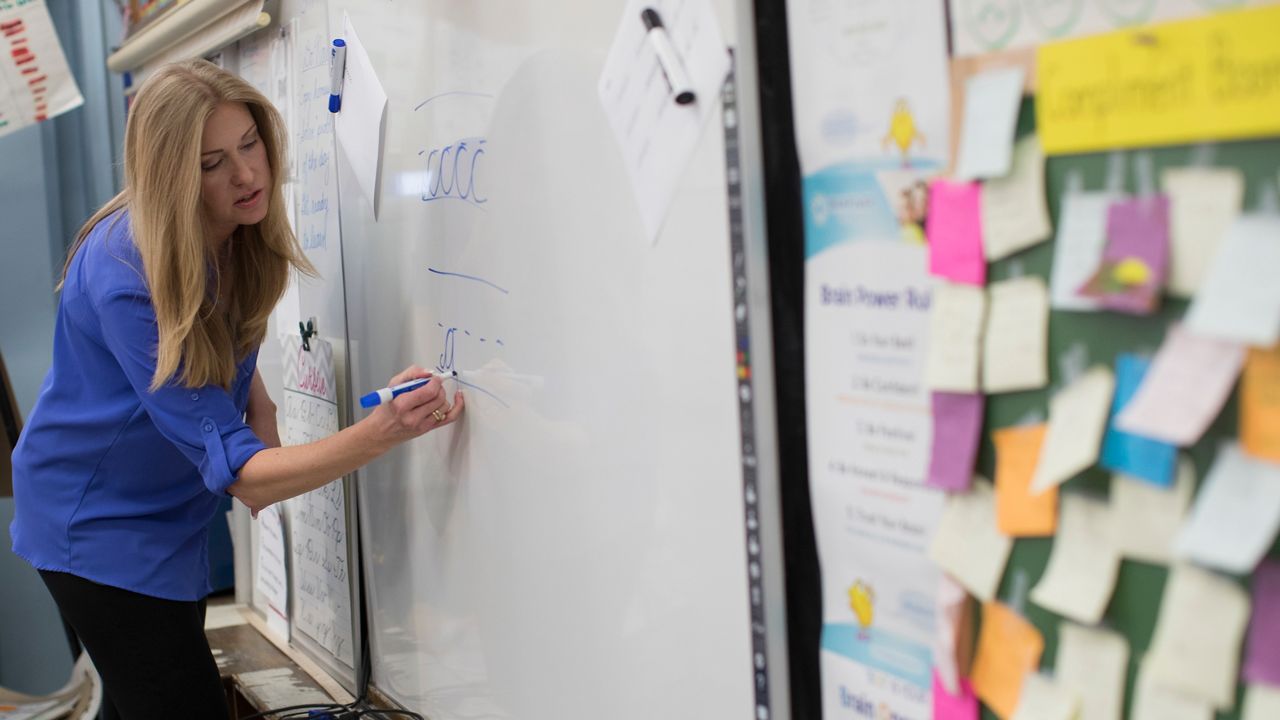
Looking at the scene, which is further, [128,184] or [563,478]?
[128,184]

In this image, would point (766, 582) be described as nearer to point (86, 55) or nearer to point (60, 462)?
point (60, 462)

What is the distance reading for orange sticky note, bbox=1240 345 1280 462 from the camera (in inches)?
18.2

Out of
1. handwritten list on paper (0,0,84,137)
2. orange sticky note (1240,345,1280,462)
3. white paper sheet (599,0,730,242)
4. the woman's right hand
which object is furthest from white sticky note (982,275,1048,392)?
handwritten list on paper (0,0,84,137)

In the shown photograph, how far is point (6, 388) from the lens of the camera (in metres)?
2.07

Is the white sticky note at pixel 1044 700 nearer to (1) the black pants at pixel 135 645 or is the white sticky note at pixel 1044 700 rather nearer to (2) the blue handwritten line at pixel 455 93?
(2) the blue handwritten line at pixel 455 93

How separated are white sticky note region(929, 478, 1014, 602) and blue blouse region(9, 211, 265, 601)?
2.81 feet

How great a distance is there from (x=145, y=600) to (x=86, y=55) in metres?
1.89

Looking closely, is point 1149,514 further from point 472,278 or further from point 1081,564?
point 472,278

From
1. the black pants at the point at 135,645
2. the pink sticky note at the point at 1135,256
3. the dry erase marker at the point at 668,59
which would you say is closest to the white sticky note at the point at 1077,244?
the pink sticky note at the point at 1135,256

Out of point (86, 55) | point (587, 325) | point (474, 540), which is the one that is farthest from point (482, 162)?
point (86, 55)

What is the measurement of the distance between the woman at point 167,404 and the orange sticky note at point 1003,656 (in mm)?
681

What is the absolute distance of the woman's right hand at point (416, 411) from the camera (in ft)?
3.70

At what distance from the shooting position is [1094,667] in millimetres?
555

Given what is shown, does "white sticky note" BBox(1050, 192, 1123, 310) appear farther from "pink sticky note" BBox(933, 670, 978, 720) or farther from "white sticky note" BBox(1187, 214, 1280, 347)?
"pink sticky note" BBox(933, 670, 978, 720)
